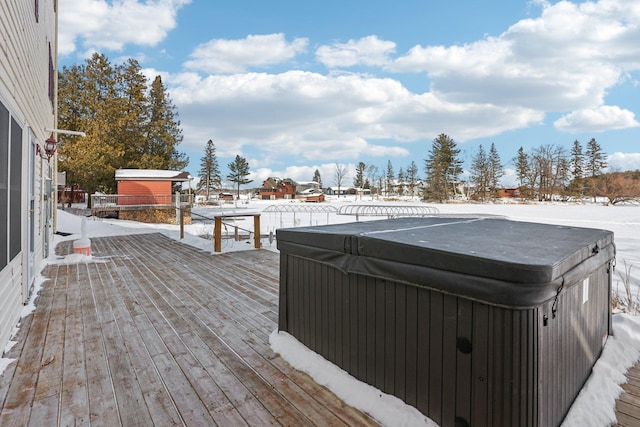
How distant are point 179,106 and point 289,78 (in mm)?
10390

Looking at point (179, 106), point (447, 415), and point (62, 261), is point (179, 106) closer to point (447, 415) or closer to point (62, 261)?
point (62, 261)

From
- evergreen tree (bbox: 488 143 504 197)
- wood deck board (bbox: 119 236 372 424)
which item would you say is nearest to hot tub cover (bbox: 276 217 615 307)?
wood deck board (bbox: 119 236 372 424)

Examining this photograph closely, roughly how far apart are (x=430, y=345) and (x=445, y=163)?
47.0m

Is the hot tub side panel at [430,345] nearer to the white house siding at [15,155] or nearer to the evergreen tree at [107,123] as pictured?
the white house siding at [15,155]

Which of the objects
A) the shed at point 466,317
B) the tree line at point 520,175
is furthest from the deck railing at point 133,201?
the tree line at point 520,175

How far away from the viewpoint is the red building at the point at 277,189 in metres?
53.5

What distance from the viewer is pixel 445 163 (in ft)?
148

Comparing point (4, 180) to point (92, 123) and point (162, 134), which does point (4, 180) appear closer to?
point (92, 123)

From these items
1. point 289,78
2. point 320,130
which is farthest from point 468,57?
point 320,130

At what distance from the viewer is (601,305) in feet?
7.50

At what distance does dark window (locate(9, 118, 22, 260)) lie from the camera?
9.54ft

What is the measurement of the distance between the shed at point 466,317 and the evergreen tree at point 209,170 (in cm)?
5070

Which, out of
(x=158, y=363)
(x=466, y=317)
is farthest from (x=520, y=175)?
(x=158, y=363)

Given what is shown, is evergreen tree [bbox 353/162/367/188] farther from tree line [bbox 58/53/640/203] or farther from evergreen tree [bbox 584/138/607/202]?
evergreen tree [bbox 584/138/607/202]
